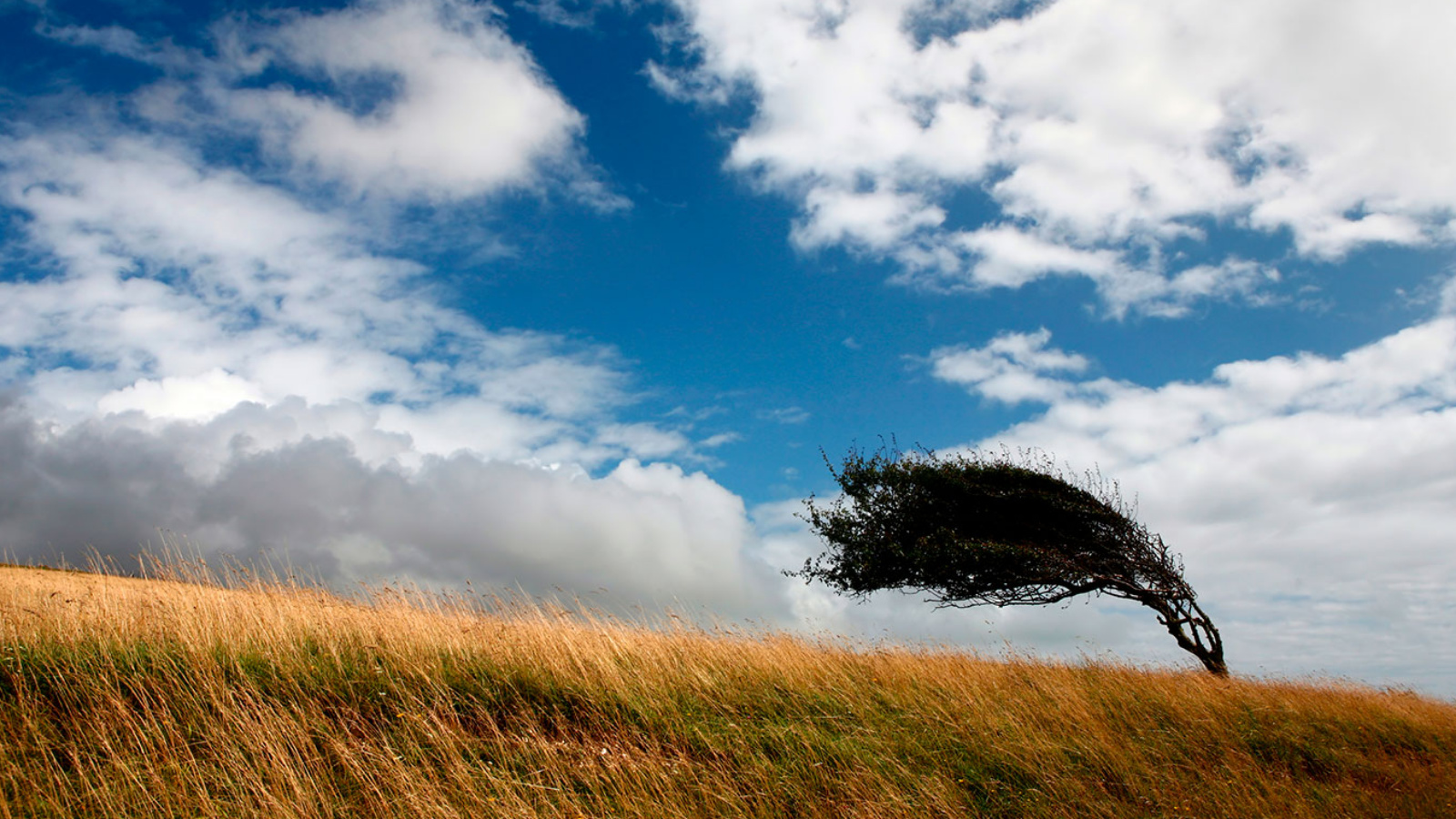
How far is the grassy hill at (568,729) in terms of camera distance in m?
7.50

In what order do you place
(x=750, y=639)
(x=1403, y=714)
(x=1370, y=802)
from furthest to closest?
(x=1403, y=714) → (x=750, y=639) → (x=1370, y=802)

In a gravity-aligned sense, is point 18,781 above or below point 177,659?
below

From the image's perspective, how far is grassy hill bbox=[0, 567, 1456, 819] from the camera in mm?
7500

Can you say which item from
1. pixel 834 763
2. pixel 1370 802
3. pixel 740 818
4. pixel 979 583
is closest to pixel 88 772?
pixel 740 818

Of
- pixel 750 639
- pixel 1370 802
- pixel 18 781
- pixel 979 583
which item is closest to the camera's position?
pixel 18 781

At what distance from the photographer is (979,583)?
1817 cm

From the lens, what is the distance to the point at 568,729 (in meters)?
9.38

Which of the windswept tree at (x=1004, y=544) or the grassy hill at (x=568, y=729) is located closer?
the grassy hill at (x=568, y=729)

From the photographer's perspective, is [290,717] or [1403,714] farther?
[1403,714]

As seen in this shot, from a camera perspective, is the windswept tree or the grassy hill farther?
the windswept tree

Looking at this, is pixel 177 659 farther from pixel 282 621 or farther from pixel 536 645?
pixel 536 645

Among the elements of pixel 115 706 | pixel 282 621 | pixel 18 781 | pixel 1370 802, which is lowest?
pixel 1370 802

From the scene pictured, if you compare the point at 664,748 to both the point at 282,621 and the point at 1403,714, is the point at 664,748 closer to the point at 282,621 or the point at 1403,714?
the point at 282,621

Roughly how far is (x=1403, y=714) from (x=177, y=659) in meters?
21.0
